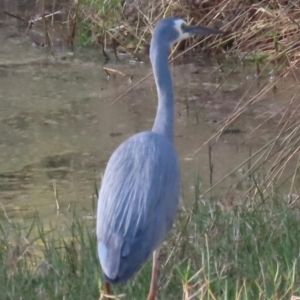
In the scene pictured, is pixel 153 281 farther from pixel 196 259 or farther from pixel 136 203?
pixel 196 259

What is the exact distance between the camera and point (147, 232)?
2902 mm

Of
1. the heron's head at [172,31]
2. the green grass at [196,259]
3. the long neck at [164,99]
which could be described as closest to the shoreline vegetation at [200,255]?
the green grass at [196,259]

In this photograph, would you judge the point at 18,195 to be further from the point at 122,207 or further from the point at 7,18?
the point at 7,18

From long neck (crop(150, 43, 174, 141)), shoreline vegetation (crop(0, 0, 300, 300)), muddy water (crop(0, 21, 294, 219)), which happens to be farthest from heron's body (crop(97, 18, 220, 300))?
muddy water (crop(0, 21, 294, 219))

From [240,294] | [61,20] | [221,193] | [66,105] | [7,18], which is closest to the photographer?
[240,294]

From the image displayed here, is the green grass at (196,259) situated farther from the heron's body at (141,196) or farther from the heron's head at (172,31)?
the heron's head at (172,31)

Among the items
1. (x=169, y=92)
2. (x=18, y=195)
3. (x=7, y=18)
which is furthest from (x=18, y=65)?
(x=169, y=92)

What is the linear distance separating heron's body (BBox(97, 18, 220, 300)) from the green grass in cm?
16

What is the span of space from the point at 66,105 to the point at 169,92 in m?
3.17

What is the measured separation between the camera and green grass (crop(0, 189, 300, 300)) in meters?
2.99

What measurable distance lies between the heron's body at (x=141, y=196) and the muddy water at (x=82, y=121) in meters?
0.96

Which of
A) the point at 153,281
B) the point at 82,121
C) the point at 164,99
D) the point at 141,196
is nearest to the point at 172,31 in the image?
the point at 164,99

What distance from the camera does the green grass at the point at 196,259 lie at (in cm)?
299

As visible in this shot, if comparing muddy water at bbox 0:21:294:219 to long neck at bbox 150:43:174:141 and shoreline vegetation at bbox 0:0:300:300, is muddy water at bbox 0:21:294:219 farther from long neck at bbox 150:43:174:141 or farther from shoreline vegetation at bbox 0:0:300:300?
long neck at bbox 150:43:174:141
